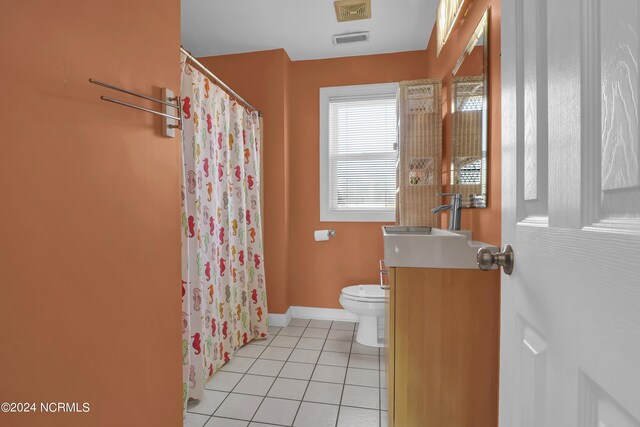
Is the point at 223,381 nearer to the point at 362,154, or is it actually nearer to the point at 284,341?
the point at 284,341

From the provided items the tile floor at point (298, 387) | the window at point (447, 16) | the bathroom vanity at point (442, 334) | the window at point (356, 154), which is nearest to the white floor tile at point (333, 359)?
the tile floor at point (298, 387)

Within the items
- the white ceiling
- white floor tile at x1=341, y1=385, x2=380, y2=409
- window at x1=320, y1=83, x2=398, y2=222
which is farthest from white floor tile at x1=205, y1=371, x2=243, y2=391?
the white ceiling

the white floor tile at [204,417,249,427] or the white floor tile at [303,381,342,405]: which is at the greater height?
the white floor tile at [204,417,249,427]

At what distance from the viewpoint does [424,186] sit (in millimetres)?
2244

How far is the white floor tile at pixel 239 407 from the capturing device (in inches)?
→ 64.5

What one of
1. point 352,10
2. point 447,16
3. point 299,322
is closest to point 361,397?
point 299,322

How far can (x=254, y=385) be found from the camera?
6.29 ft

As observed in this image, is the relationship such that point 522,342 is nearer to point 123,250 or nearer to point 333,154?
point 123,250

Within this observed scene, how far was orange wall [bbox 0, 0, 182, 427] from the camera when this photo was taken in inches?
31.1

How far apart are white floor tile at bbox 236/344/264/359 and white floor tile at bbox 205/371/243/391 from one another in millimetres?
273

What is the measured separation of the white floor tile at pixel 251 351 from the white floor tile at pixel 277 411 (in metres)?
0.59

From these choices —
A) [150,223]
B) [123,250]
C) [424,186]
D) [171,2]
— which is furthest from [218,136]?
[424,186]

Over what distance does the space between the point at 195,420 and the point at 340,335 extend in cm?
133

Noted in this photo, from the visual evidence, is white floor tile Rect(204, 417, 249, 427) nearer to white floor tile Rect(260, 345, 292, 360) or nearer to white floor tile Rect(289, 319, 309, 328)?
white floor tile Rect(260, 345, 292, 360)
